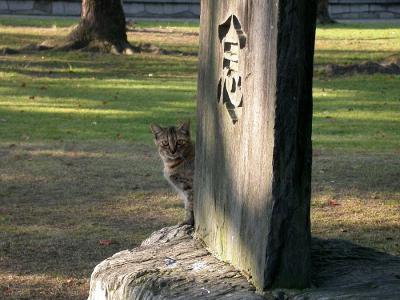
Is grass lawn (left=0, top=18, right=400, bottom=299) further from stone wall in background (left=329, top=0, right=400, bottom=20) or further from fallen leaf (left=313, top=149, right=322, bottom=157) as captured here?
stone wall in background (left=329, top=0, right=400, bottom=20)

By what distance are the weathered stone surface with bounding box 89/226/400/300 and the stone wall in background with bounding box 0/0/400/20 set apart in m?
34.0

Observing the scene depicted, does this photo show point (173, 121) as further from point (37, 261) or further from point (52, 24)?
point (52, 24)

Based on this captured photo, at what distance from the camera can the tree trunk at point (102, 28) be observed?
24922 mm

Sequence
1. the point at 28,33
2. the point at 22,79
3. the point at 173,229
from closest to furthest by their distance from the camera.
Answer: the point at 173,229
the point at 22,79
the point at 28,33

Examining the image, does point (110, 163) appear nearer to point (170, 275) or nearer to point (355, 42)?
point (170, 275)

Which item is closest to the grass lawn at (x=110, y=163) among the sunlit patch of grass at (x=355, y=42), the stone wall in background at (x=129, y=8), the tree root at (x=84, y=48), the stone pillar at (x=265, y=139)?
the tree root at (x=84, y=48)

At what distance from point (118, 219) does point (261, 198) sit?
4627 millimetres

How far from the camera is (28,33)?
30438 millimetres

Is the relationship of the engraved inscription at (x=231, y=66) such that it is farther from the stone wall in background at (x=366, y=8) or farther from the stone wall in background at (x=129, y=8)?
the stone wall in background at (x=366, y=8)

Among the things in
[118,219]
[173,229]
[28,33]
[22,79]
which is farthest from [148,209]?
[28,33]

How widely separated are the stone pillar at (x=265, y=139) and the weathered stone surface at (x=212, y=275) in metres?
0.13

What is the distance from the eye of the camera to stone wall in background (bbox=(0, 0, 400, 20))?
40281 mm

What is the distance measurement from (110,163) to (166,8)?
97.7ft

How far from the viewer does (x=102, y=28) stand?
2538 cm
